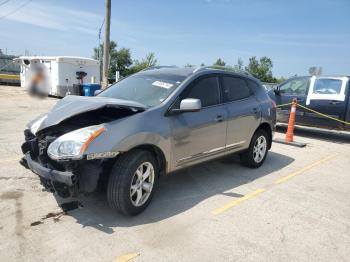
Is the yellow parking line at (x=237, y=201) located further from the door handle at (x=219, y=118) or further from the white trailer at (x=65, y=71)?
the white trailer at (x=65, y=71)

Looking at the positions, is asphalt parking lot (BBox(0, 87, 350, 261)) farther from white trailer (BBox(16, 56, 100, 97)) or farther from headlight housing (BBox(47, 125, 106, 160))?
white trailer (BBox(16, 56, 100, 97))

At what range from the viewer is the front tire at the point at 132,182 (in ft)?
12.1

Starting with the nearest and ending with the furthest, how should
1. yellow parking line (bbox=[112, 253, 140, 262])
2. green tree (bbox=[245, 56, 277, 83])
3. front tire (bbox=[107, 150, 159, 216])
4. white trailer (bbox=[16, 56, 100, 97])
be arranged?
yellow parking line (bbox=[112, 253, 140, 262])
front tire (bbox=[107, 150, 159, 216])
white trailer (bbox=[16, 56, 100, 97])
green tree (bbox=[245, 56, 277, 83])

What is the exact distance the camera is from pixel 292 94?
10852mm

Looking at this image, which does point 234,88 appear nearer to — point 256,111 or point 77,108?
point 256,111

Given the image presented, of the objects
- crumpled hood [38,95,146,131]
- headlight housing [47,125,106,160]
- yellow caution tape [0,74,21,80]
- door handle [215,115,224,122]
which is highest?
crumpled hood [38,95,146,131]

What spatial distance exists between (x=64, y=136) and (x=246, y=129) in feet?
10.7

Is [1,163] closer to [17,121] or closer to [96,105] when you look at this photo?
[96,105]

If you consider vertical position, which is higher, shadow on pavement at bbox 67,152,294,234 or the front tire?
the front tire

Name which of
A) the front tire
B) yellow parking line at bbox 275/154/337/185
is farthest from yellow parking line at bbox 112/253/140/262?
yellow parking line at bbox 275/154/337/185

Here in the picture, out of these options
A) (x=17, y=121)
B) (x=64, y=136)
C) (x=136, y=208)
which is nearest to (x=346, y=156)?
(x=136, y=208)

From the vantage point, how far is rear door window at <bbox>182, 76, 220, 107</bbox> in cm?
478

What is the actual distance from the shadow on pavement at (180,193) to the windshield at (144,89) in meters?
1.08

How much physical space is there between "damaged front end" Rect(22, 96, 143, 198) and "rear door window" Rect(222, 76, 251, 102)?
2.00 metres
